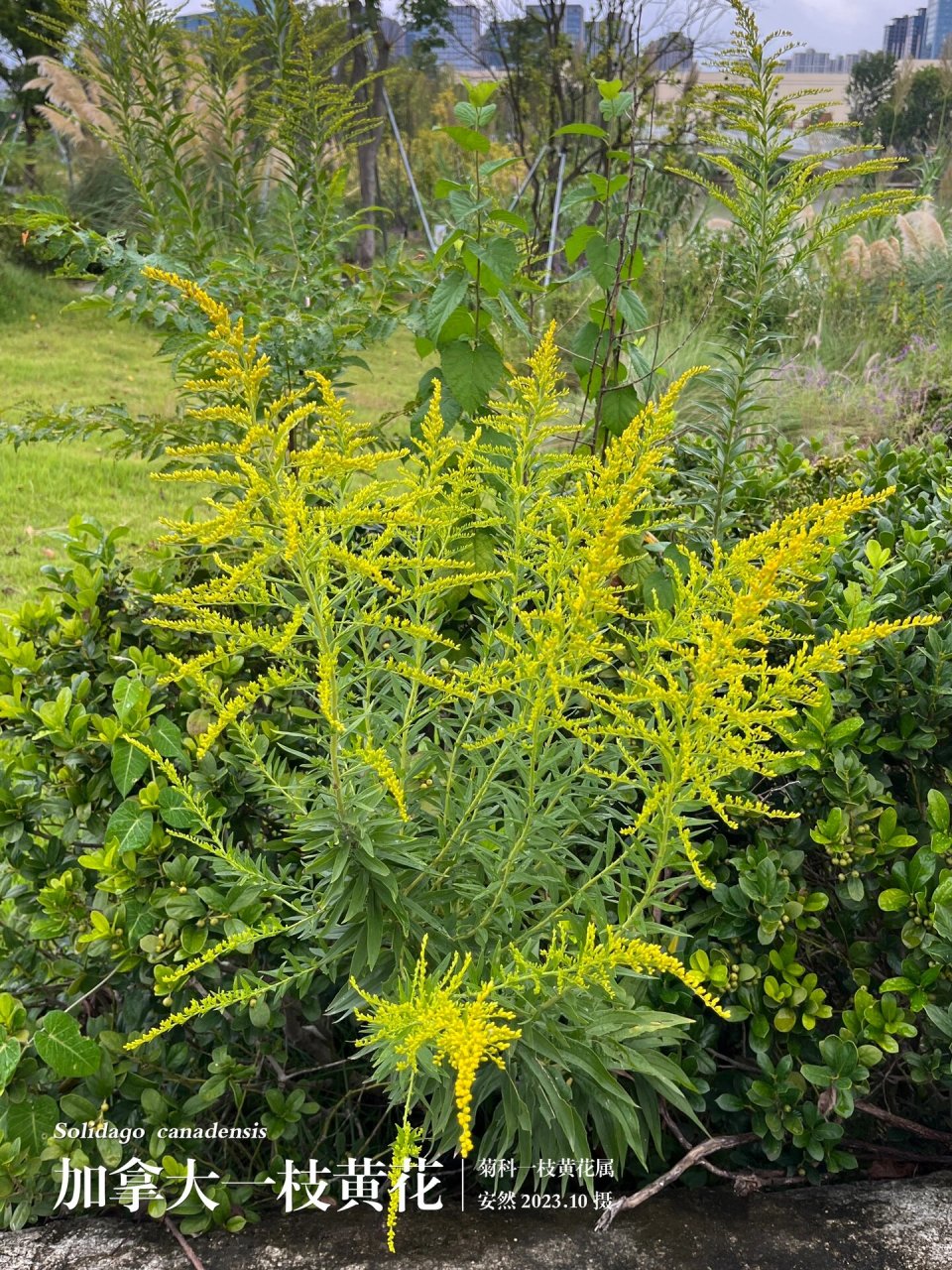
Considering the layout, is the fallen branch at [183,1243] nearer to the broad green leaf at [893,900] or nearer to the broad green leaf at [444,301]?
the broad green leaf at [893,900]

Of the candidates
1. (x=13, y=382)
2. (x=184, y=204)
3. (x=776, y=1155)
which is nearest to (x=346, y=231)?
(x=184, y=204)

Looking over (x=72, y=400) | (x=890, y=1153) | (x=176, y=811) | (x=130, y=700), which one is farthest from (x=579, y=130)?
(x=72, y=400)

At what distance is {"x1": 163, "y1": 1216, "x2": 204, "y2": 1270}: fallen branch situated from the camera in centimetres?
158

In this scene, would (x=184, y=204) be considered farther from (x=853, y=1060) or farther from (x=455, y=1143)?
(x=853, y=1060)

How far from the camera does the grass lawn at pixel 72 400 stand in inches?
207

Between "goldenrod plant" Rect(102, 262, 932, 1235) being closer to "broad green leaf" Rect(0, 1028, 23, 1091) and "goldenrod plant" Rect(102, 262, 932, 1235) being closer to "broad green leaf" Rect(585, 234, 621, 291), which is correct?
"broad green leaf" Rect(0, 1028, 23, 1091)

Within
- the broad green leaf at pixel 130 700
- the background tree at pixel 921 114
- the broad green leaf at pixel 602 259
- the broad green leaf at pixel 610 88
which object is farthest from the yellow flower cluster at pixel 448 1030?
the background tree at pixel 921 114

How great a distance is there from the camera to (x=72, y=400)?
25.1ft

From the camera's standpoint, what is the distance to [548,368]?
1.53 m

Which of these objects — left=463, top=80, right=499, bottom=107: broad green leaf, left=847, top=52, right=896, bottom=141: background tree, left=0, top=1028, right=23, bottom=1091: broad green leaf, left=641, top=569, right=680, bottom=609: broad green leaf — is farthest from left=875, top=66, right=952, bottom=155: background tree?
left=0, top=1028, right=23, bottom=1091: broad green leaf

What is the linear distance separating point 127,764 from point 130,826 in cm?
12

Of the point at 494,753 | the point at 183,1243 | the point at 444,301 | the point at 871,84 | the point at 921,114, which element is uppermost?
the point at 871,84

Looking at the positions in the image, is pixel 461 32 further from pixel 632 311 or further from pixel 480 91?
pixel 632 311

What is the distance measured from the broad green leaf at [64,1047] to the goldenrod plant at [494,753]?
194mm
